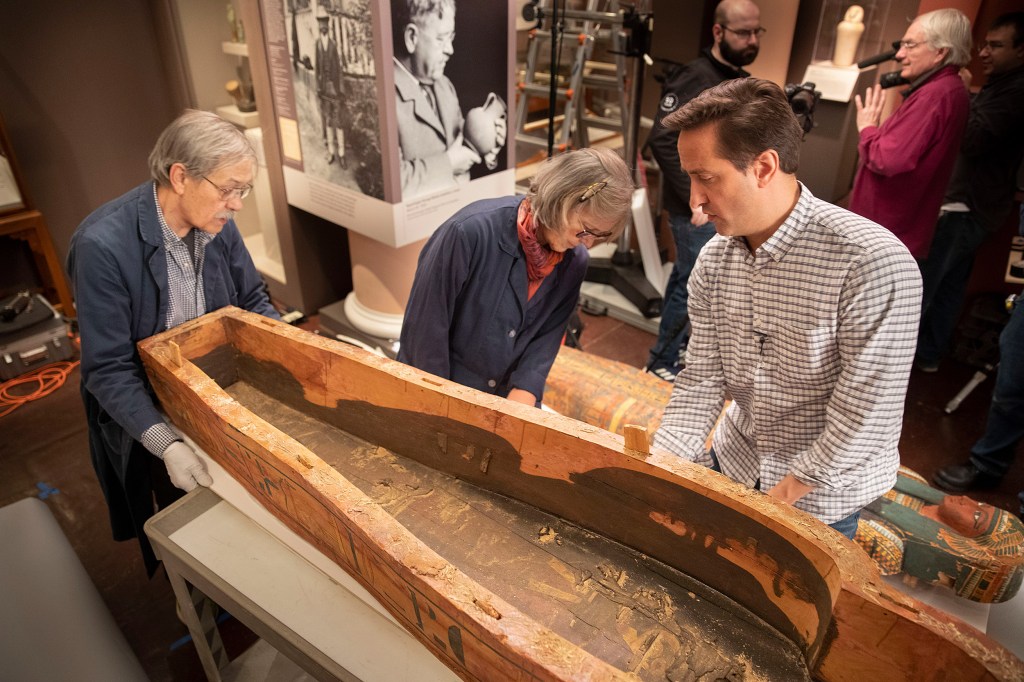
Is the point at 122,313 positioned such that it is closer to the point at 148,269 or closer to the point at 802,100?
the point at 148,269

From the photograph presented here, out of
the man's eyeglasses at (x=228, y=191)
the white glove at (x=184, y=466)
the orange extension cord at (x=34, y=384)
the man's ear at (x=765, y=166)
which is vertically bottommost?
the orange extension cord at (x=34, y=384)

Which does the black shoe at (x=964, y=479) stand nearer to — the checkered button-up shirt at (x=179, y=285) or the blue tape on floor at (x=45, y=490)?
the checkered button-up shirt at (x=179, y=285)

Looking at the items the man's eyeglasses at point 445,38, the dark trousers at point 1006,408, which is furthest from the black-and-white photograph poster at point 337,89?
the dark trousers at point 1006,408

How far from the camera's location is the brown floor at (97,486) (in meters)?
2.49

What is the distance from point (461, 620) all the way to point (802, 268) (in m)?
1.04

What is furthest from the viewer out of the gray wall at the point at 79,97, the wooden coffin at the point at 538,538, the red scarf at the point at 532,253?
the gray wall at the point at 79,97

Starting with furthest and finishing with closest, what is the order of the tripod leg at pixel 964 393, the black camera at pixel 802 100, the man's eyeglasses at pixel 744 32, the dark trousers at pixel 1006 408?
1. the tripod leg at pixel 964 393
2. the black camera at pixel 802 100
3. the man's eyeglasses at pixel 744 32
4. the dark trousers at pixel 1006 408

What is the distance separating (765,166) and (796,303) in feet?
1.02

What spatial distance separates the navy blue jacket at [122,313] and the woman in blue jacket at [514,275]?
734mm

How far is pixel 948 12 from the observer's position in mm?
3045

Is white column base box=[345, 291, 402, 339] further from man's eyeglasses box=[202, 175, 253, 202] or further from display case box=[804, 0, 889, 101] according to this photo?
display case box=[804, 0, 889, 101]

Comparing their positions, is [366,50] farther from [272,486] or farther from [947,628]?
[947,628]

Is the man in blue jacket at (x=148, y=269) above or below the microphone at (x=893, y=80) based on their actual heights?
below

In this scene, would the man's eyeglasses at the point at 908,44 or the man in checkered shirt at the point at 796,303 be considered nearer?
the man in checkered shirt at the point at 796,303
